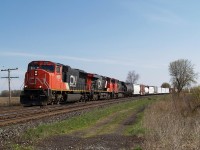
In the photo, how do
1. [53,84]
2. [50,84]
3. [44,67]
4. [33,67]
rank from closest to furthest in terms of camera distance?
[50,84]
[53,84]
[44,67]
[33,67]

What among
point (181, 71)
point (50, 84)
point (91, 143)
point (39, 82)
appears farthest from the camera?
point (181, 71)

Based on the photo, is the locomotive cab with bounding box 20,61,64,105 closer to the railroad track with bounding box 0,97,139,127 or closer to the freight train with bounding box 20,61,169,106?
the freight train with bounding box 20,61,169,106

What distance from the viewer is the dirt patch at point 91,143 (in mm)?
10867

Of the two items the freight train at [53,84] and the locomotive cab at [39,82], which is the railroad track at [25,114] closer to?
the locomotive cab at [39,82]

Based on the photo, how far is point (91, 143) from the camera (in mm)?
11617

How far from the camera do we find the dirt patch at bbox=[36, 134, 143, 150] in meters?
10.9

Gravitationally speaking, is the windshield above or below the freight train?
above

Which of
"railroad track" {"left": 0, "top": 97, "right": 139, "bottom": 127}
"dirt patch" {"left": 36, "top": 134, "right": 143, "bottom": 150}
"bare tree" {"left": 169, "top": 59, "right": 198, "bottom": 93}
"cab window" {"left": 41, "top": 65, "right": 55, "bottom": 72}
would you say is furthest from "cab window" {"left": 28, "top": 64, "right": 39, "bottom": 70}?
"bare tree" {"left": 169, "top": 59, "right": 198, "bottom": 93}

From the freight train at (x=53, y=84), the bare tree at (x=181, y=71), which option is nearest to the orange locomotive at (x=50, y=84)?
Answer: the freight train at (x=53, y=84)

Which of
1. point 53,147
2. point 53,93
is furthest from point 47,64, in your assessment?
point 53,147

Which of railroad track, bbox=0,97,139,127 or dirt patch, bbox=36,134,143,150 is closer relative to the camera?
dirt patch, bbox=36,134,143,150

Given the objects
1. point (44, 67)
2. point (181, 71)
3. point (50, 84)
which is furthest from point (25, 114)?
point (181, 71)

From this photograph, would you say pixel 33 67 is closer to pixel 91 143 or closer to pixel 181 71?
pixel 91 143

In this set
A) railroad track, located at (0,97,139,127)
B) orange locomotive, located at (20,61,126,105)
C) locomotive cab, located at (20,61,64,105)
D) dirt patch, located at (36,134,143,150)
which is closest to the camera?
dirt patch, located at (36,134,143,150)
